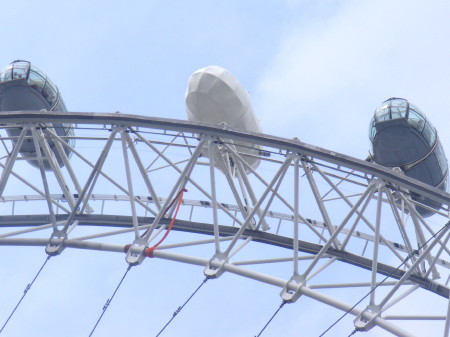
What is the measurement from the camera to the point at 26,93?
40094mm

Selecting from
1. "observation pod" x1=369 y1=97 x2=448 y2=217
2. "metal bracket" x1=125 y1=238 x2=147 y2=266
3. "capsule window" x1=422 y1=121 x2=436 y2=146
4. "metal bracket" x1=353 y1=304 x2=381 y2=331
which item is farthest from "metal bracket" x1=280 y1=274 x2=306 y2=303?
"capsule window" x1=422 y1=121 x2=436 y2=146

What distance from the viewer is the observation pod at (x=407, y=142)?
37.5m

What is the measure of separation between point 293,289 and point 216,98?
805 cm

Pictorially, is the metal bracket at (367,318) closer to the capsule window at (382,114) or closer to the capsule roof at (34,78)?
the capsule window at (382,114)

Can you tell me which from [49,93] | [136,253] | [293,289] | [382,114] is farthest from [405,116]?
[49,93]

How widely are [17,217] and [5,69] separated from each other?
5.40 metres

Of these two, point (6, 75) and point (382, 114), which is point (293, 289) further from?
point (6, 75)

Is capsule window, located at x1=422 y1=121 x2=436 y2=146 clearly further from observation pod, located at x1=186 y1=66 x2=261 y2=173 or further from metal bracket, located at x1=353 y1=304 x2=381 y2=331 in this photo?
metal bracket, located at x1=353 y1=304 x2=381 y2=331

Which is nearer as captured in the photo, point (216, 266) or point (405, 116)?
point (216, 266)

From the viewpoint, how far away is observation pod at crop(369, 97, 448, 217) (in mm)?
37531

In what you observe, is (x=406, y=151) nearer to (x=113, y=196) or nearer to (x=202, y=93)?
(x=202, y=93)

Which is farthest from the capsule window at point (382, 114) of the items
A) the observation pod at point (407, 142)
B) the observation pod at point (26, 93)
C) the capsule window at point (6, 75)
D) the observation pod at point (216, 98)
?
the capsule window at point (6, 75)

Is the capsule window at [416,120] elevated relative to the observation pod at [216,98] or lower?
lower

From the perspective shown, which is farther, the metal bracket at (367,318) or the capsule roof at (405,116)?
the capsule roof at (405,116)
